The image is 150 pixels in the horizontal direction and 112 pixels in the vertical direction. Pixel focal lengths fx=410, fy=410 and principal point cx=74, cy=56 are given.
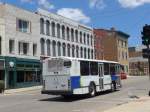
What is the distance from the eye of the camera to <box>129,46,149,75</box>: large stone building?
10994cm

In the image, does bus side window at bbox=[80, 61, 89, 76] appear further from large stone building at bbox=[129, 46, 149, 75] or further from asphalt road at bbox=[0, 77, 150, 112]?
large stone building at bbox=[129, 46, 149, 75]

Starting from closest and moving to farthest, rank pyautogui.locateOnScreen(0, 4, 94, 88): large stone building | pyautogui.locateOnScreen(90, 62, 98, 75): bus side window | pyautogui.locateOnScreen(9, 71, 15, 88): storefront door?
pyautogui.locateOnScreen(90, 62, 98, 75): bus side window < pyautogui.locateOnScreen(0, 4, 94, 88): large stone building < pyautogui.locateOnScreen(9, 71, 15, 88): storefront door

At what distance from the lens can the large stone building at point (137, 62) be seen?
361 feet

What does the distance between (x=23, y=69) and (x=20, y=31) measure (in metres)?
4.58

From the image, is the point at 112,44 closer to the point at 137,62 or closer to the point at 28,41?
the point at 137,62

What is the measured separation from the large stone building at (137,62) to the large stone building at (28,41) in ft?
162

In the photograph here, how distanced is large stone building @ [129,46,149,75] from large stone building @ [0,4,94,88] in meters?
49.2

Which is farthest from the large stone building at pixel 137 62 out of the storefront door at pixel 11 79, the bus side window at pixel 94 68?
the bus side window at pixel 94 68

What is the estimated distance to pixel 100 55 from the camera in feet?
263

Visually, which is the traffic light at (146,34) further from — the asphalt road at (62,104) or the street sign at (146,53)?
the asphalt road at (62,104)

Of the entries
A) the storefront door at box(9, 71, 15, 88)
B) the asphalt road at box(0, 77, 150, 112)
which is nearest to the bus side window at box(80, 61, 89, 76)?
the asphalt road at box(0, 77, 150, 112)

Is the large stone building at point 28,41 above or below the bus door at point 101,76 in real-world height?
above

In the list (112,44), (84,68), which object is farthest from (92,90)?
(112,44)

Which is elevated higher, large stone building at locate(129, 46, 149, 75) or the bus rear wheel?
large stone building at locate(129, 46, 149, 75)
